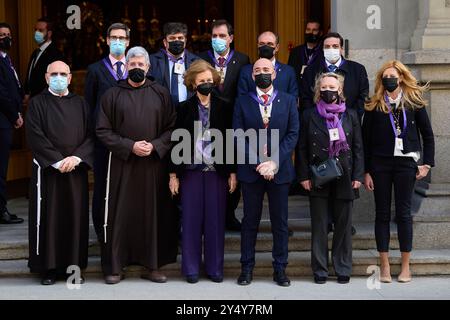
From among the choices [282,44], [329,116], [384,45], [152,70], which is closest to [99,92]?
[152,70]

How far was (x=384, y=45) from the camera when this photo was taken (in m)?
11.4

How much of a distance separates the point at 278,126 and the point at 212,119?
0.60 meters

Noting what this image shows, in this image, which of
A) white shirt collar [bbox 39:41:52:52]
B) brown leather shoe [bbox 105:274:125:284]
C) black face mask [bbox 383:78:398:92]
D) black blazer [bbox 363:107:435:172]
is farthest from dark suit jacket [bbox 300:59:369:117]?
white shirt collar [bbox 39:41:52:52]

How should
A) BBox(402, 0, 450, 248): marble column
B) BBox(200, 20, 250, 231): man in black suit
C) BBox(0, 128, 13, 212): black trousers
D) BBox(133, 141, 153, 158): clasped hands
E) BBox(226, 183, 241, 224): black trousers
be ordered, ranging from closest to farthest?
BBox(133, 141, 153, 158): clasped hands
BBox(200, 20, 250, 231): man in black suit
BBox(226, 183, 241, 224): black trousers
BBox(402, 0, 450, 248): marble column
BBox(0, 128, 13, 212): black trousers

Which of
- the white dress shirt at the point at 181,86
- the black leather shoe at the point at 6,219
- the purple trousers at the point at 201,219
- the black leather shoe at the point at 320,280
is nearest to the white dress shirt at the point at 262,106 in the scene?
the purple trousers at the point at 201,219

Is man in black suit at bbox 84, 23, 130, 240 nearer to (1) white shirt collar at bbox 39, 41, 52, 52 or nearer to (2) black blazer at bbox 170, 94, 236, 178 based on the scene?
(2) black blazer at bbox 170, 94, 236, 178

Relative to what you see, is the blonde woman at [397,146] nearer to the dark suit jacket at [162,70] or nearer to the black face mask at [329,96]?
the black face mask at [329,96]

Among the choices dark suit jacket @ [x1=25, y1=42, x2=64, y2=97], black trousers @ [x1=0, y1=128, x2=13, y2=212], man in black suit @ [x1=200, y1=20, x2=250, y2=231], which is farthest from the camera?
dark suit jacket @ [x1=25, y1=42, x2=64, y2=97]

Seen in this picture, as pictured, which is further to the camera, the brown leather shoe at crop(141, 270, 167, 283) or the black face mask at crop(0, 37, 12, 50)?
the black face mask at crop(0, 37, 12, 50)

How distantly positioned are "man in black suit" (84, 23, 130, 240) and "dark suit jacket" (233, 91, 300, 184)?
1.25m

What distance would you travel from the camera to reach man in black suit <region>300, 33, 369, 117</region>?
10.4 m

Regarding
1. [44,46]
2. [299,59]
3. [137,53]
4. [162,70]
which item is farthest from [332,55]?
[44,46]

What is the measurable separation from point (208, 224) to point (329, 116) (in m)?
1.46

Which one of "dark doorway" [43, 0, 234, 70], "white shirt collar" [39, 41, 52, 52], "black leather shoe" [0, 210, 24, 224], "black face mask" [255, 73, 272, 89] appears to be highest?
"dark doorway" [43, 0, 234, 70]
